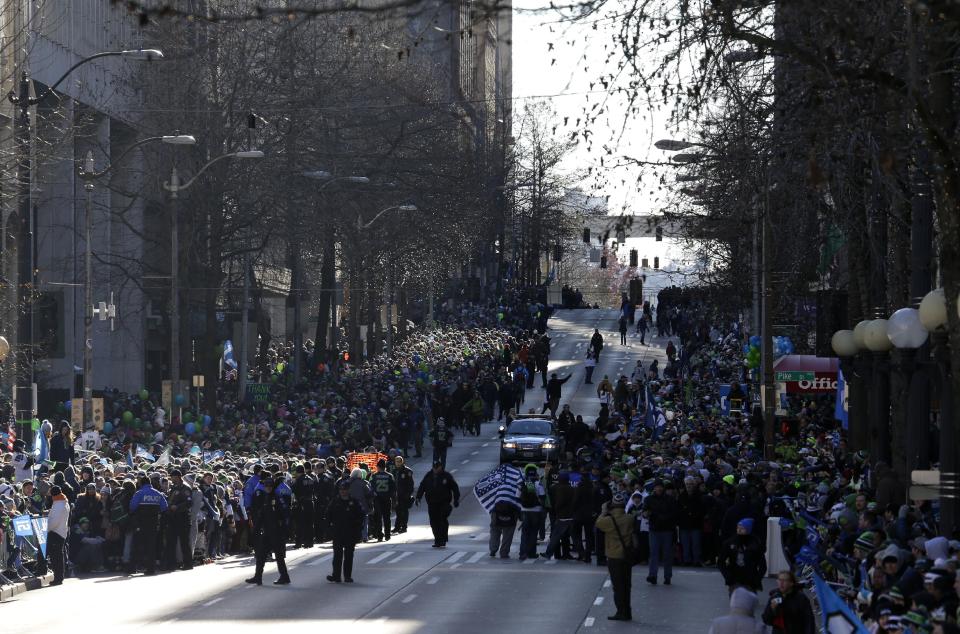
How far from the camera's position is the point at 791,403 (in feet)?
166

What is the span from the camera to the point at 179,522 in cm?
2727

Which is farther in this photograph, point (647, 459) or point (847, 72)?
point (647, 459)

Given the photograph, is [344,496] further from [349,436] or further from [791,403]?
[791,403]

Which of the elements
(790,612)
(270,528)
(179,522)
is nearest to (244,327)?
(179,522)

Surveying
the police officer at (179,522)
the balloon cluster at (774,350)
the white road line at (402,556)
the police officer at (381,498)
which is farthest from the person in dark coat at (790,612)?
the balloon cluster at (774,350)

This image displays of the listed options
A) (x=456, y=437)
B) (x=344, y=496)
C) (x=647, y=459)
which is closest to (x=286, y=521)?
(x=344, y=496)

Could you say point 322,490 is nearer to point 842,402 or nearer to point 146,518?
point 146,518

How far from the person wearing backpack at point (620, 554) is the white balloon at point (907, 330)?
463 centimetres

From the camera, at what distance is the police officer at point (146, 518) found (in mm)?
26531

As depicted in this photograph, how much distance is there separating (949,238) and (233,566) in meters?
Answer: 16.5

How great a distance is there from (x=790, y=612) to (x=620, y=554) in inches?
280

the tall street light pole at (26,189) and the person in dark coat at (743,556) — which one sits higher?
the tall street light pole at (26,189)

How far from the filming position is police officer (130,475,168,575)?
1045 inches

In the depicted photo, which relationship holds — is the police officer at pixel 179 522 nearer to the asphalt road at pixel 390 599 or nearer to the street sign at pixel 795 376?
the asphalt road at pixel 390 599
